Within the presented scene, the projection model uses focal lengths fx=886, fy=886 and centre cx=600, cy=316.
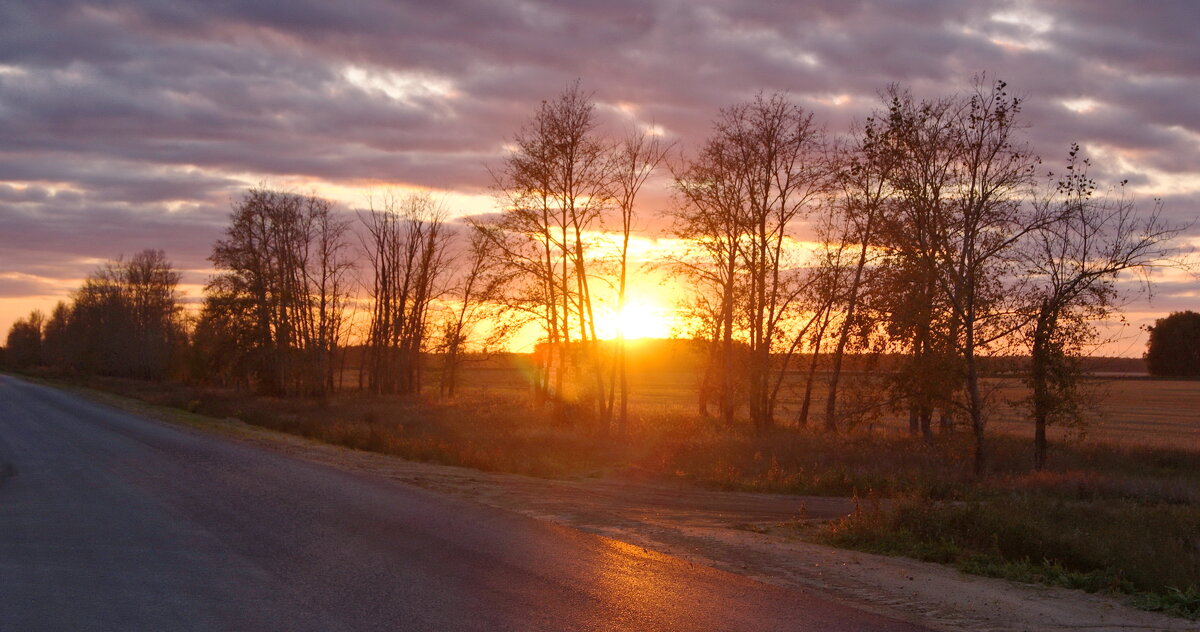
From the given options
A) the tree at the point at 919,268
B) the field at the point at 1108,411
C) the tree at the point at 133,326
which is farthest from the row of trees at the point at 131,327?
the tree at the point at 919,268

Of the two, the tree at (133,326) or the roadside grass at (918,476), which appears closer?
the roadside grass at (918,476)

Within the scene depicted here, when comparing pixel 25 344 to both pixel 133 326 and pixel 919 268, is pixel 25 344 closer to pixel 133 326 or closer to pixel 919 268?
pixel 133 326

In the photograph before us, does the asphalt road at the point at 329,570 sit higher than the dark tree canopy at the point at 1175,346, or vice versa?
the dark tree canopy at the point at 1175,346

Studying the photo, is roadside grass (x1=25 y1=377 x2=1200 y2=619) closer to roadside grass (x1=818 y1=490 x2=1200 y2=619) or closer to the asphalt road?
roadside grass (x1=818 y1=490 x2=1200 y2=619)

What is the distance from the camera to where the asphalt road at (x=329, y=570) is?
7336mm

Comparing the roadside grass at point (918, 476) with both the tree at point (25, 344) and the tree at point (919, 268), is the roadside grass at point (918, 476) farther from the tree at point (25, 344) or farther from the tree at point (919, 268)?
the tree at point (25, 344)

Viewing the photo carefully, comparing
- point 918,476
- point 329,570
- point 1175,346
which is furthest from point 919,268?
point 1175,346

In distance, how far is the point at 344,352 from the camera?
7700cm

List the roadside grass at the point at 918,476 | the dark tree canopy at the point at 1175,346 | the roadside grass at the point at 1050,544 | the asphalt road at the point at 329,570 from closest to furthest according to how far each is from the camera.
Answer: the asphalt road at the point at 329,570 → the roadside grass at the point at 1050,544 → the roadside grass at the point at 918,476 → the dark tree canopy at the point at 1175,346

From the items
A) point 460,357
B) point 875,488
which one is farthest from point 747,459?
point 460,357

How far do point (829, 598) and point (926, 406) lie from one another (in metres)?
17.7

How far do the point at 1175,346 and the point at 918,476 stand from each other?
79.1 metres

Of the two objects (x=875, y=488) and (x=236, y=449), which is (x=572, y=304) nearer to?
(x=236, y=449)

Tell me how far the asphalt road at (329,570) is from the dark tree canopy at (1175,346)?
86.1 m
